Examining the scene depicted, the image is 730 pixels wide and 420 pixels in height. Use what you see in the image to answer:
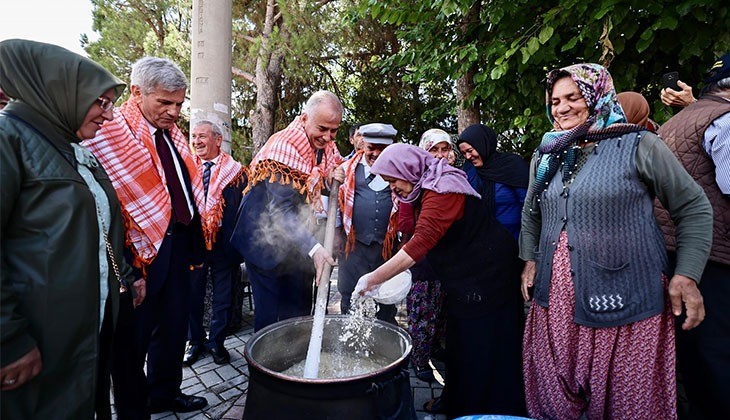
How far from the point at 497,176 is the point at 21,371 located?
308cm

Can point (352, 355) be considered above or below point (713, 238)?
below

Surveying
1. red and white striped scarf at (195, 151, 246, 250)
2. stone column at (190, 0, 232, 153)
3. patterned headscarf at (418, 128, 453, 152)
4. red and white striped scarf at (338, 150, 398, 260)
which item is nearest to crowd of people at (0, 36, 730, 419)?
red and white striped scarf at (195, 151, 246, 250)

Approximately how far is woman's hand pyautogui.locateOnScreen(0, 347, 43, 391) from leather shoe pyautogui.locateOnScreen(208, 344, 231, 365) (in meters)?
2.47

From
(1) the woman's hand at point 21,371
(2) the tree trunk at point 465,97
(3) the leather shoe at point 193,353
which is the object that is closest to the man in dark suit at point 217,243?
(3) the leather shoe at point 193,353

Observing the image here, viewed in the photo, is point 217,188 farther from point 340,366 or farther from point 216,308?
point 340,366

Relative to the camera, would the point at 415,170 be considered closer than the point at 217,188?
Yes

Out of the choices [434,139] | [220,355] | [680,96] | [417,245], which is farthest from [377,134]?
[220,355]

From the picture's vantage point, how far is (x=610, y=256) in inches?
73.2

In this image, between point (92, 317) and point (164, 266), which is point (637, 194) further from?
point (164, 266)

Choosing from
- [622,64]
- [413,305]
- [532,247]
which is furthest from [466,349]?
[622,64]

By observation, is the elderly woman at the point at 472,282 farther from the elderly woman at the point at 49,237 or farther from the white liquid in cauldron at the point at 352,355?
the elderly woman at the point at 49,237

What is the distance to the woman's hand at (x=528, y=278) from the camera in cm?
240

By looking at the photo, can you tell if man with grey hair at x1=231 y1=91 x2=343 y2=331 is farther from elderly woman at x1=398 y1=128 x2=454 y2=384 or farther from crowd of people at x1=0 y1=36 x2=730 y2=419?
elderly woman at x1=398 y1=128 x2=454 y2=384

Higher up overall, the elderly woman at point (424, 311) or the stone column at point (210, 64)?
the stone column at point (210, 64)
